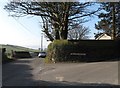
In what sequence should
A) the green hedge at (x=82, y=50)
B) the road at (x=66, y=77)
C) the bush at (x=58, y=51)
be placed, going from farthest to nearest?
the bush at (x=58, y=51), the green hedge at (x=82, y=50), the road at (x=66, y=77)

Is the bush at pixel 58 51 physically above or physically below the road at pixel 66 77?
above

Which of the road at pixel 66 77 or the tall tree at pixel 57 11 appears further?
the tall tree at pixel 57 11

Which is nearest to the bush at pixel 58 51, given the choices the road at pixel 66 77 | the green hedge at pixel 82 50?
the green hedge at pixel 82 50

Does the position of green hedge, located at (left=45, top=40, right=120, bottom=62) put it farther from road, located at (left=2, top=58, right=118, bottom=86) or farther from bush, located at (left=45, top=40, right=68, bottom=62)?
road, located at (left=2, top=58, right=118, bottom=86)

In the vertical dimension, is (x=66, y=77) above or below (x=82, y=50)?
below

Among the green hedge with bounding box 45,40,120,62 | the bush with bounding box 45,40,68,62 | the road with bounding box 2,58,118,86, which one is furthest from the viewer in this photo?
the bush with bounding box 45,40,68,62

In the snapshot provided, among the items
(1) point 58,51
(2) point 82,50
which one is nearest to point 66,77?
(1) point 58,51

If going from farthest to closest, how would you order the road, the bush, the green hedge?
1. the bush
2. the green hedge
3. the road

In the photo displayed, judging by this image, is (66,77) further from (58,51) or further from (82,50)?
(82,50)

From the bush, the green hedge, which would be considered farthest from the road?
the bush

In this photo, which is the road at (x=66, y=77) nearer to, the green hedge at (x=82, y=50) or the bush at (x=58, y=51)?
the green hedge at (x=82, y=50)

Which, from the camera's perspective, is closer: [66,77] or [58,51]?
[66,77]

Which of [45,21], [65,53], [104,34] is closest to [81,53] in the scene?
[65,53]

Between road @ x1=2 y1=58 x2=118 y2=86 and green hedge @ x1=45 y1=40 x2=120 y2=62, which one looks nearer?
road @ x1=2 y1=58 x2=118 y2=86
